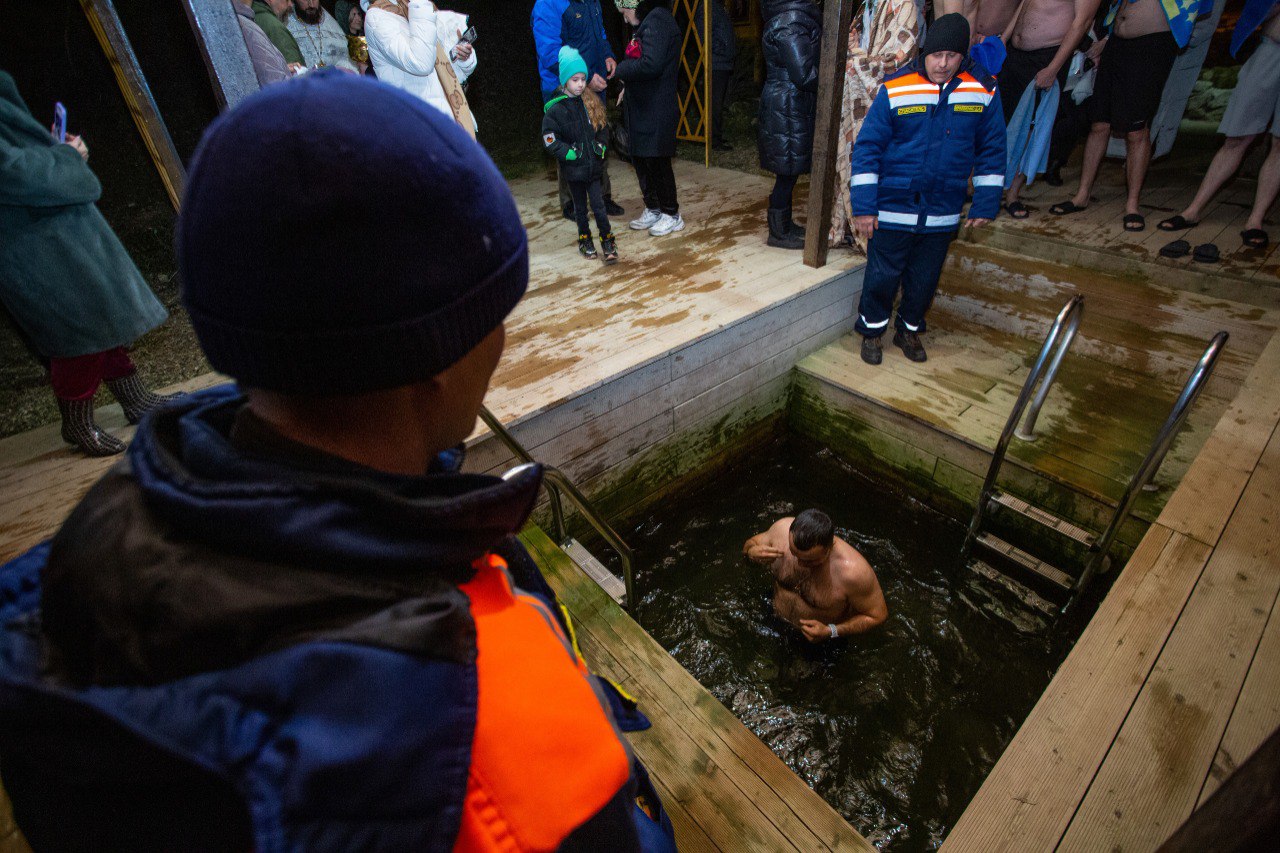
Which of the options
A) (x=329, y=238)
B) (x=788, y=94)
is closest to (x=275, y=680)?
(x=329, y=238)

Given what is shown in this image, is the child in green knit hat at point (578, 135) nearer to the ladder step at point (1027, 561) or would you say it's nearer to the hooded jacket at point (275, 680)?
the ladder step at point (1027, 561)

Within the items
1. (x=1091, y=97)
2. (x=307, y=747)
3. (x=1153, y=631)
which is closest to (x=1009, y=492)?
(x=1153, y=631)

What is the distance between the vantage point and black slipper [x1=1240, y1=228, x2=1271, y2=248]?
13.4 ft

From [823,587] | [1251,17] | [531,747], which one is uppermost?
[1251,17]

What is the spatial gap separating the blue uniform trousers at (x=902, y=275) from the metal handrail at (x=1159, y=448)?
1.62 meters

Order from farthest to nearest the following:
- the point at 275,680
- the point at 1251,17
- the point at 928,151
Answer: the point at 1251,17 < the point at 928,151 < the point at 275,680

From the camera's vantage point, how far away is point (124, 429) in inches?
125

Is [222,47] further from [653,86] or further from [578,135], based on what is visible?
[653,86]

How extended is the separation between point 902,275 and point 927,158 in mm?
840

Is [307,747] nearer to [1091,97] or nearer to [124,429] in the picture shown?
[124,429]

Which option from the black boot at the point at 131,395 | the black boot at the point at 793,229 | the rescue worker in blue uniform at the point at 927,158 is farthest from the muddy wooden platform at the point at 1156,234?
the black boot at the point at 131,395

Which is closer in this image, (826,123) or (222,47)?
(222,47)

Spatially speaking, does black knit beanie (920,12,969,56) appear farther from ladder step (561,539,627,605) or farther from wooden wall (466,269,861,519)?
ladder step (561,539,627,605)

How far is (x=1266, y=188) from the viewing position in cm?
408
